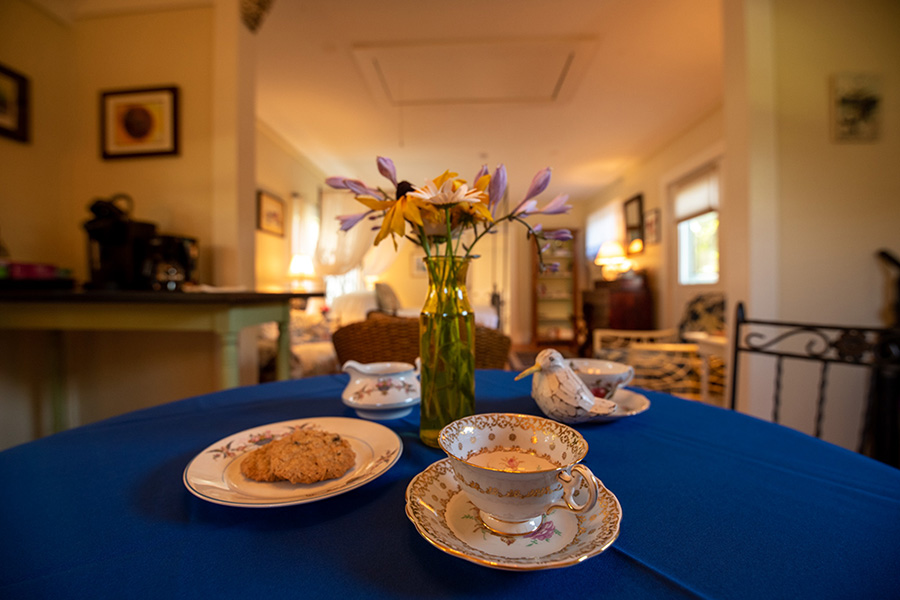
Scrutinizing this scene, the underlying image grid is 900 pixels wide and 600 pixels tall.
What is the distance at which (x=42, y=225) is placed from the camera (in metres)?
1.90

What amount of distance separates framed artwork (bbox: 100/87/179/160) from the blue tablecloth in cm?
192

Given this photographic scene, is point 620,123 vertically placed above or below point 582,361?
above

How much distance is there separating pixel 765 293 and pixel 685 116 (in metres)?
2.80

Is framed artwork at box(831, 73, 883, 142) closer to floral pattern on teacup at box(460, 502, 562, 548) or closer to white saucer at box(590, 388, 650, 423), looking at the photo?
white saucer at box(590, 388, 650, 423)

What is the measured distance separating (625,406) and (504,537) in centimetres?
54

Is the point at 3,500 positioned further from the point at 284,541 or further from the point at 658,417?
the point at 658,417

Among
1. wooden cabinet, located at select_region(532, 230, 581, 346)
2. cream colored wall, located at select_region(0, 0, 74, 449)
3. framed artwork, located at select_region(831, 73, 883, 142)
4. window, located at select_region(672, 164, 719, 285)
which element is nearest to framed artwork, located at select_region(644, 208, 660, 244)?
window, located at select_region(672, 164, 719, 285)

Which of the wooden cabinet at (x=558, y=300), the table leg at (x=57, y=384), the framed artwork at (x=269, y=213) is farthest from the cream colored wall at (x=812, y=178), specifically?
the wooden cabinet at (x=558, y=300)

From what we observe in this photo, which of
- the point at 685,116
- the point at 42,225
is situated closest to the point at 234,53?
the point at 42,225

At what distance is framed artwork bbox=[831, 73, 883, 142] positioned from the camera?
1.82 metres

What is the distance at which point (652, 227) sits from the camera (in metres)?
4.79

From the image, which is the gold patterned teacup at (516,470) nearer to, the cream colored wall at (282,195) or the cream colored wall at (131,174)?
the cream colored wall at (131,174)

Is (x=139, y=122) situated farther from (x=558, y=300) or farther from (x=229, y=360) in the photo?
(x=558, y=300)

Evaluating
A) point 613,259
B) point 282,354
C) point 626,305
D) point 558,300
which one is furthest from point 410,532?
point 558,300
